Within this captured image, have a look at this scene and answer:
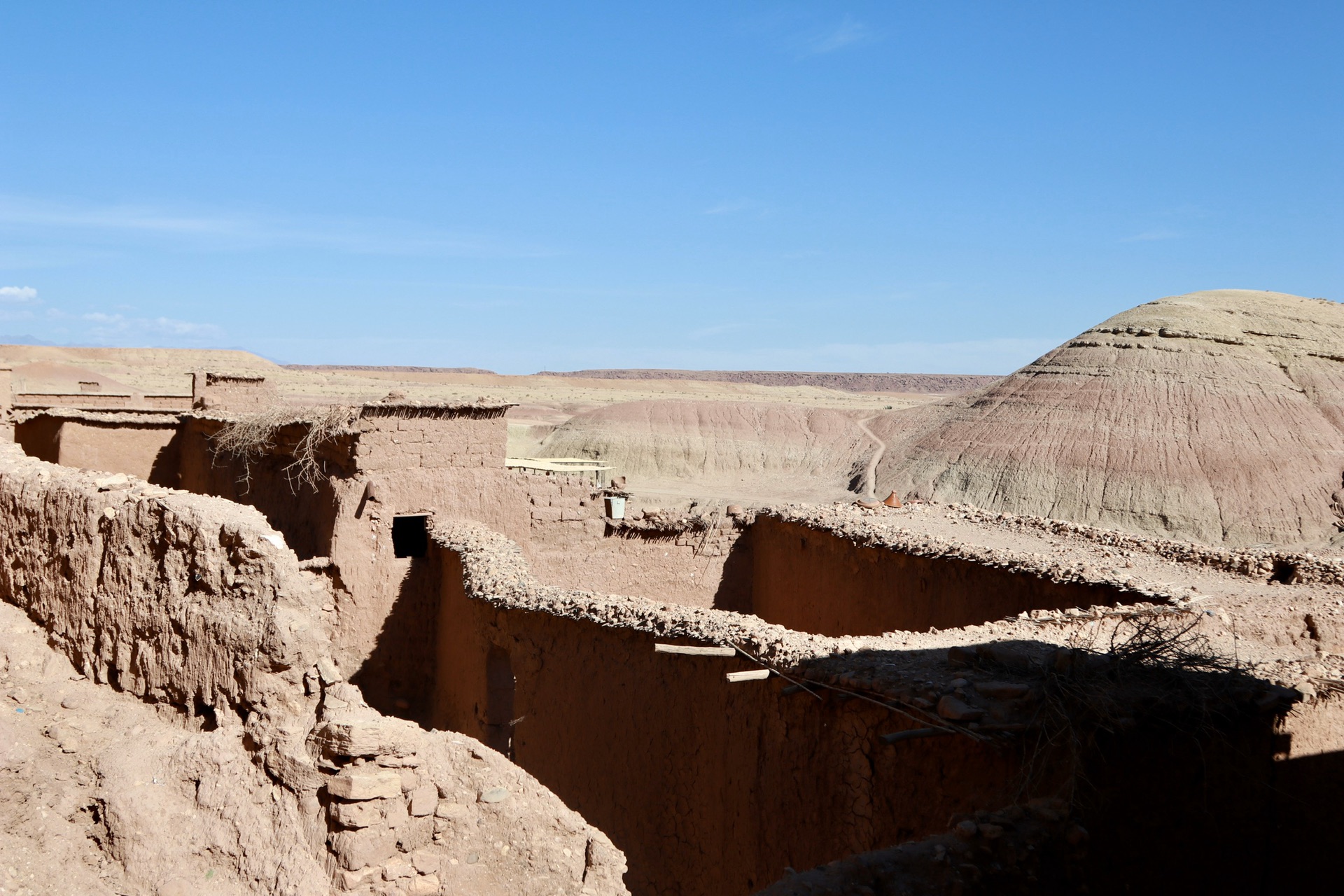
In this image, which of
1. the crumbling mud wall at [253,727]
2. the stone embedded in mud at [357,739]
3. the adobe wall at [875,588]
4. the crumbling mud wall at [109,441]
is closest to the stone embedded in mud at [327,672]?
the crumbling mud wall at [253,727]

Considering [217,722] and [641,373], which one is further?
[641,373]

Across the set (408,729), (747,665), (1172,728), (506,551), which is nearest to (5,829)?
(408,729)

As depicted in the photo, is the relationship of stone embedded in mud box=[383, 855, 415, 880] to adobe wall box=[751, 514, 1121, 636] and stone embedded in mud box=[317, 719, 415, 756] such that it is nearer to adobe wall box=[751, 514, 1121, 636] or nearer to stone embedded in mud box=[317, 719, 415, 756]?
stone embedded in mud box=[317, 719, 415, 756]

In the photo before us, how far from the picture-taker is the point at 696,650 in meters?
7.20

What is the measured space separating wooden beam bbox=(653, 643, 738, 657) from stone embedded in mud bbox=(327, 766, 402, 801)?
9.41 feet

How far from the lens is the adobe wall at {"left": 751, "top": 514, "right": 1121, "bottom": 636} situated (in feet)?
34.5

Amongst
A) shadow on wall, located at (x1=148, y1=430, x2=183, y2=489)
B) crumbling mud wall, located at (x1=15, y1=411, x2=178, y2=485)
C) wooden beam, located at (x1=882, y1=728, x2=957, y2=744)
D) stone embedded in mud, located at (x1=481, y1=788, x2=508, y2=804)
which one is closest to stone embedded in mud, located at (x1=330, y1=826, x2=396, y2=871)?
stone embedded in mud, located at (x1=481, y1=788, x2=508, y2=804)

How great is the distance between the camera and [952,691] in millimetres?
6020

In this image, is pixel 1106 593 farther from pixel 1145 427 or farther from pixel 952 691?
pixel 1145 427

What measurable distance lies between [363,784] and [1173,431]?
115 ft

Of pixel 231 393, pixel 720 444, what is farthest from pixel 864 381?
pixel 231 393

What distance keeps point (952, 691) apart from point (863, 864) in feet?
5.44

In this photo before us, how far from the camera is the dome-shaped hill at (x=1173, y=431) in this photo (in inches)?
1212

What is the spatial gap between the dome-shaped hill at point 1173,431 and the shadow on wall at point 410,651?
25.3 metres
